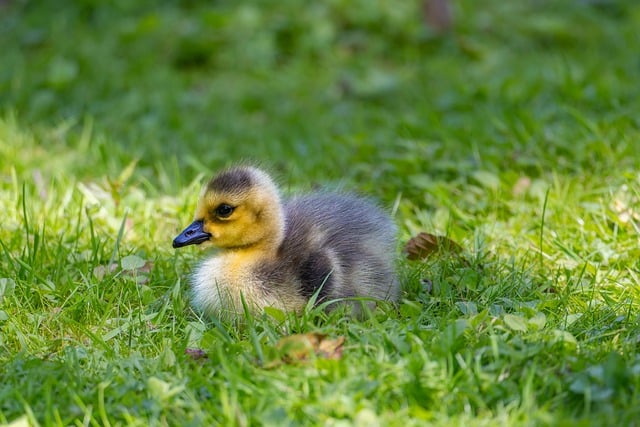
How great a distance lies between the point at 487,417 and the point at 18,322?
1.83 m

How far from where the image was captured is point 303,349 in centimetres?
312

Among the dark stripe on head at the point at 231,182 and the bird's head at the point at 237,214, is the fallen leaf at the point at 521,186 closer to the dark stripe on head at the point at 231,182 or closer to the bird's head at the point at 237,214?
the bird's head at the point at 237,214

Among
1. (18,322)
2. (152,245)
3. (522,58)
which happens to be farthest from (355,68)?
(18,322)

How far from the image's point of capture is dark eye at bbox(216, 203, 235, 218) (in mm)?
3707

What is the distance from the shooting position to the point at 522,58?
7973 mm

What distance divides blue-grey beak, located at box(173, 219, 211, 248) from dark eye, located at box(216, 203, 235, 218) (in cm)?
10

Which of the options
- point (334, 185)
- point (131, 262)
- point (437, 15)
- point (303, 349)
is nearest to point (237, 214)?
point (131, 262)

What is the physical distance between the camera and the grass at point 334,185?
2.96 meters

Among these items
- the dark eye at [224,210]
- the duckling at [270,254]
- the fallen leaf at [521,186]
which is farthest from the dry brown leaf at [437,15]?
the dark eye at [224,210]

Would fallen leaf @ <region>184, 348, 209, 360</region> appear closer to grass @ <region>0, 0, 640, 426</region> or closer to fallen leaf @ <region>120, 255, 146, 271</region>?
grass @ <region>0, 0, 640, 426</region>

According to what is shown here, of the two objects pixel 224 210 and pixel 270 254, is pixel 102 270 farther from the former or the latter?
pixel 270 254

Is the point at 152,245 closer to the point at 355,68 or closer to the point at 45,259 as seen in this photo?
the point at 45,259

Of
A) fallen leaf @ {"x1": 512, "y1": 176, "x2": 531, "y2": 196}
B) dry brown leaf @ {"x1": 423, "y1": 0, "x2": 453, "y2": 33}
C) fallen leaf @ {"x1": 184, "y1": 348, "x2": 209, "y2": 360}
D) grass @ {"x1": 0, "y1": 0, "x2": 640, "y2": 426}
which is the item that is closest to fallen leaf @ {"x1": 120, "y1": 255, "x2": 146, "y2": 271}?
grass @ {"x1": 0, "y1": 0, "x2": 640, "y2": 426}

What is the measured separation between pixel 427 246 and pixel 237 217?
100 centimetres
